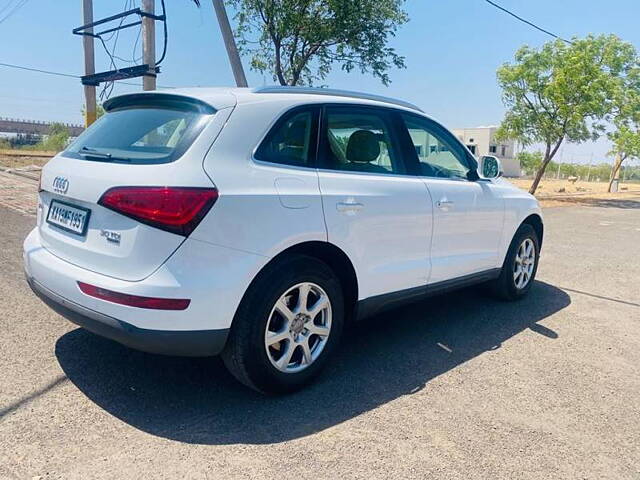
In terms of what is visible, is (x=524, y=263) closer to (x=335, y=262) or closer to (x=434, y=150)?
(x=434, y=150)

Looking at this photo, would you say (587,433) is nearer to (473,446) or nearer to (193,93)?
(473,446)

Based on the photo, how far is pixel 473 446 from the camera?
2.55 metres

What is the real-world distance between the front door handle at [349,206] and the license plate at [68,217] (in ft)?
4.65

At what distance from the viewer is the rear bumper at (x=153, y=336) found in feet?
8.07

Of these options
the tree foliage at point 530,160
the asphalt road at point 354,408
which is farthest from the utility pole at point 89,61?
the tree foliage at point 530,160

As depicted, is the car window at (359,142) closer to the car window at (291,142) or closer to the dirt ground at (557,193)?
the car window at (291,142)

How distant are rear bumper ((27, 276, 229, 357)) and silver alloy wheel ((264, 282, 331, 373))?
12.8 inches

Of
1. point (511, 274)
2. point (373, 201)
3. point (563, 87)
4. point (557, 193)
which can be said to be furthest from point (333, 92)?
point (557, 193)

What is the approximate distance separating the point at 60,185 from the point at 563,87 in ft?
67.4

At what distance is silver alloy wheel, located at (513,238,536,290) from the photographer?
500cm

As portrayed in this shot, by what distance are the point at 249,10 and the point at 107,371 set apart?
11.9m

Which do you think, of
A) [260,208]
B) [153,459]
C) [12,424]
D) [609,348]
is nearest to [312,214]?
[260,208]

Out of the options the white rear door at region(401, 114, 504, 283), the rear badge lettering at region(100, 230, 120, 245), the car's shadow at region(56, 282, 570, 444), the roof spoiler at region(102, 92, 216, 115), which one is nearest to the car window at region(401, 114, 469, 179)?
the white rear door at region(401, 114, 504, 283)

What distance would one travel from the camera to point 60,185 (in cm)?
289
